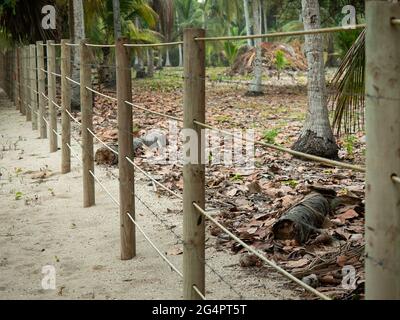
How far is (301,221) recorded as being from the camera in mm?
4566

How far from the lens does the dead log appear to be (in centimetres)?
454

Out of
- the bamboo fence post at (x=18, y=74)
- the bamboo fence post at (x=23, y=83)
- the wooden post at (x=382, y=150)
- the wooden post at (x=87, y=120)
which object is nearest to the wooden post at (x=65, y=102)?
the wooden post at (x=87, y=120)

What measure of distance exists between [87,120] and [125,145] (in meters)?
1.66

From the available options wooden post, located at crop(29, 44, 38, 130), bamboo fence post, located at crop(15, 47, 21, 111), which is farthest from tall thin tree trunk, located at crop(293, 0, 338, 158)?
bamboo fence post, located at crop(15, 47, 21, 111)

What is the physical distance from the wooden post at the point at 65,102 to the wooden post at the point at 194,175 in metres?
4.91

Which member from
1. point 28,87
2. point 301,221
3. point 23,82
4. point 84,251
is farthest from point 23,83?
point 301,221

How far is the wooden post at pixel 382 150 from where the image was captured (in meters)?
1.74

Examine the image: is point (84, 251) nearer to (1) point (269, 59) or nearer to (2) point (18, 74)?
(2) point (18, 74)

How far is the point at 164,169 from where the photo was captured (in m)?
7.71

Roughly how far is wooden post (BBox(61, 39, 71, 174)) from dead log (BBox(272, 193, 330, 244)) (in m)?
3.87

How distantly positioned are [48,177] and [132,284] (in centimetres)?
407

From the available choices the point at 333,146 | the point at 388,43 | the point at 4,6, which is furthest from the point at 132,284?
the point at 4,6
